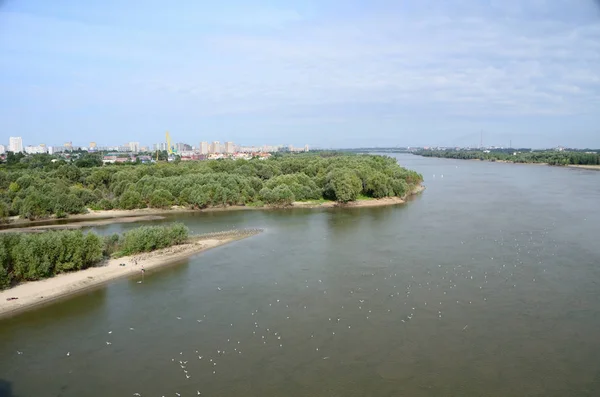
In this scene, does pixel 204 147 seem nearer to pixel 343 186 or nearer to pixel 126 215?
pixel 343 186

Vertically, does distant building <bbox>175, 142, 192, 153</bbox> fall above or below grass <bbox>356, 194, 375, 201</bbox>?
above

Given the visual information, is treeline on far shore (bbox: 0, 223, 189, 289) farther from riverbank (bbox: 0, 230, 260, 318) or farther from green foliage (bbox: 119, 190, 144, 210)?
green foliage (bbox: 119, 190, 144, 210)

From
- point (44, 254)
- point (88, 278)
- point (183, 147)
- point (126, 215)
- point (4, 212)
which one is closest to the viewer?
point (44, 254)

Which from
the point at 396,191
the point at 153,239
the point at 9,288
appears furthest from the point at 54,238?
the point at 396,191

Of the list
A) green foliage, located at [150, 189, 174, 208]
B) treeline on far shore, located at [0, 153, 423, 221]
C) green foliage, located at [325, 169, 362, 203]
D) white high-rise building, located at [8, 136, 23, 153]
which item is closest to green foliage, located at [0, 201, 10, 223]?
treeline on far shore, located at [0, 153, 423, 221]

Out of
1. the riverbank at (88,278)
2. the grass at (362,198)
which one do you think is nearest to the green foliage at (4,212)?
the riverbank at (88,278)

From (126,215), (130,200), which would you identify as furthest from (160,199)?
(126,215)
